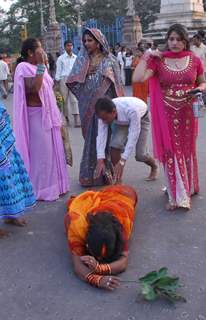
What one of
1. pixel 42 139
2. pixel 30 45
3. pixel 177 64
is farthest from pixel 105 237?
pixel 30 45

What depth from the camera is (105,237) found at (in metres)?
3.20

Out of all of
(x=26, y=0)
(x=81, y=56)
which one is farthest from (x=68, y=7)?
(x=81, y=56)

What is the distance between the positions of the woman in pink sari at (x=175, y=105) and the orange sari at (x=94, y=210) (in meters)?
0.63

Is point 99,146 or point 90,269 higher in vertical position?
point 99,146

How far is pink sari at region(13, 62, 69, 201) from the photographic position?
4.86m

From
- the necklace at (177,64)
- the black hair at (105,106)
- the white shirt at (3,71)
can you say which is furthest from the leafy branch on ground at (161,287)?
the white shirt at (3,71)

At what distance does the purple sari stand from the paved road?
0.70 m

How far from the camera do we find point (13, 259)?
3791 mm

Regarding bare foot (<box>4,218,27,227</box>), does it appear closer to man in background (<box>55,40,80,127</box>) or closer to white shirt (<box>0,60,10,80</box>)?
man in background (<box>55,40,80,127</box>)

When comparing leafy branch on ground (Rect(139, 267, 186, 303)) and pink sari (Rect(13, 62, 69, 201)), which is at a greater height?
pink sari (Rect(13, 62, 69, 201))

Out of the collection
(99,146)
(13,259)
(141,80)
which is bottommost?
(13,259)

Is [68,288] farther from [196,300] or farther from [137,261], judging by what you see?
[196,300]

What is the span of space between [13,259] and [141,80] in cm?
186

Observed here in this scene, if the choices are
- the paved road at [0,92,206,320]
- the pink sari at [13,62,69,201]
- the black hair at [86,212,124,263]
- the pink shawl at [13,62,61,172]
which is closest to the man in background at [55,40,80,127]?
the pink sari at [13,62,69,201]
